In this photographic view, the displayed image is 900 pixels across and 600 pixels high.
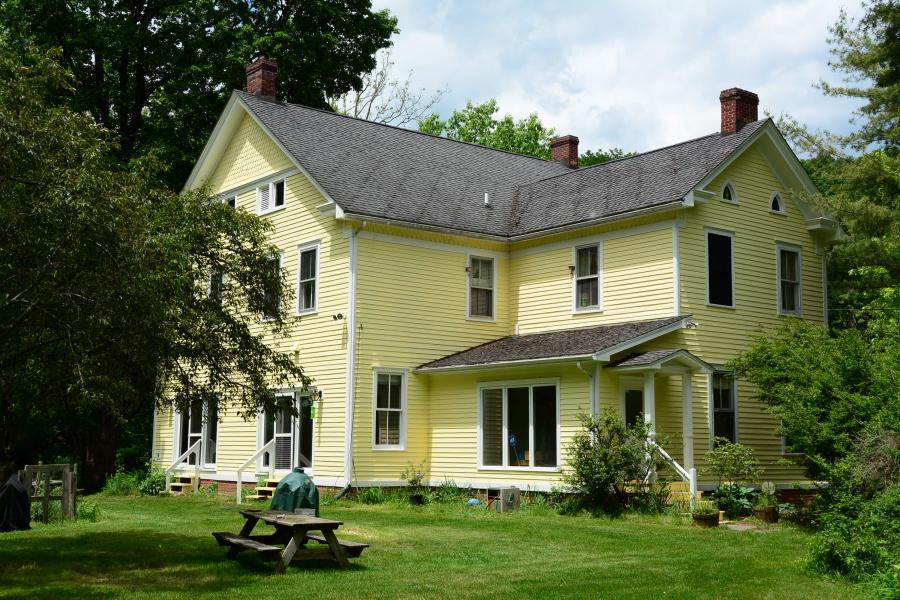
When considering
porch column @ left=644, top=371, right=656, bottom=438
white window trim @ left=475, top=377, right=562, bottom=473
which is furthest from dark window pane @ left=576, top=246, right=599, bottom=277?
porch column @ left=644, top=371, right=656, bottom=438

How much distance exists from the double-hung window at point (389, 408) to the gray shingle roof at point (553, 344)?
0.68m

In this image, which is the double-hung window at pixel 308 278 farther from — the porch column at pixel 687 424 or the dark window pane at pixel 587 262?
the porch column at pixel 687 424

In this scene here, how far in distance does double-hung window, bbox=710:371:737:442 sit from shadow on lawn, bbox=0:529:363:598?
11322mm

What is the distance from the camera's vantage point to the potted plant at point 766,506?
17969mm

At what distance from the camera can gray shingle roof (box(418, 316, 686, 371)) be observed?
66.5ft

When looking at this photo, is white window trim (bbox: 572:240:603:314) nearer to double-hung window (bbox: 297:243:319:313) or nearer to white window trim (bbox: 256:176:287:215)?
double-hung window (bbox: 297:243:319:313)

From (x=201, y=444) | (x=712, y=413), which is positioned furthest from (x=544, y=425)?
(x=201, y=444)

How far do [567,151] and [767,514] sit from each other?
15548mm

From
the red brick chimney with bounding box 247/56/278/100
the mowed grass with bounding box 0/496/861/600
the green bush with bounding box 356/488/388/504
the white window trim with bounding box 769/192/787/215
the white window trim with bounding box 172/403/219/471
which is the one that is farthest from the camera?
the red brick chimney with bounding box 247/56/278/100

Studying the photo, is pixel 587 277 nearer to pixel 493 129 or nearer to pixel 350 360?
pixel 350 360

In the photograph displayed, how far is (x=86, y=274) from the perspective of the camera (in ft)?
36.3

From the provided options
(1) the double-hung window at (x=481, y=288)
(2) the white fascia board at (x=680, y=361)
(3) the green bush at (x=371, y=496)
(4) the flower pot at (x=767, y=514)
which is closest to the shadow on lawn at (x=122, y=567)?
(3) the green bush at (x=371, y=496)

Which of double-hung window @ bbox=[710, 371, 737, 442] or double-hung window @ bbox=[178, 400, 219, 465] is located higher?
double-hung window @ bbox=[710, 371, 737, 442]

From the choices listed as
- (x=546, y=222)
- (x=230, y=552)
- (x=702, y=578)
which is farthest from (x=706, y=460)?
(x=230, y=552)
